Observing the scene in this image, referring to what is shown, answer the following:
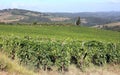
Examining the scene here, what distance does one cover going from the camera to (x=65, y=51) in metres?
18.3

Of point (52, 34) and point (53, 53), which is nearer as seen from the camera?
point (53, 53)

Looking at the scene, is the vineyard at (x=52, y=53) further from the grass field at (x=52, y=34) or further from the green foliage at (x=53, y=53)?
the grass field at (x=52, y=34)

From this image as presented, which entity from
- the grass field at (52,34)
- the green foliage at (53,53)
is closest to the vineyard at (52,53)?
the green foliage at (53,53)

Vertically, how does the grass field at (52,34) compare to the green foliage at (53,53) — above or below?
below

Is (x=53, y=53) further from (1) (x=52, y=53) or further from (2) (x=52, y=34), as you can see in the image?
(2) (x=52, y=34)

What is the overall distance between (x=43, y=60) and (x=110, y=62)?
207 inches

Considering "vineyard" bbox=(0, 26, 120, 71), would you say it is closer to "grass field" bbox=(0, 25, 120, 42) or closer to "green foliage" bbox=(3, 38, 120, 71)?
"green foliage" bbox=(3, 38, 120, 71)

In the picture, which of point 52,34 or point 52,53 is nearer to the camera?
point 52,53

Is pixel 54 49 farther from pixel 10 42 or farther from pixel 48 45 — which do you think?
pixel 10 42

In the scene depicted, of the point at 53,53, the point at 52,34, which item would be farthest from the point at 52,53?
the point at 52,34

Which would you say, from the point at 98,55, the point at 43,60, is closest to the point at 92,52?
the point at 98,55

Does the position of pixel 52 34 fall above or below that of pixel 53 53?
below

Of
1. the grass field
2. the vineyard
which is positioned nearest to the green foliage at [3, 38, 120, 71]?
the vineyard

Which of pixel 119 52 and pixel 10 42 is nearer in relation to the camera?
pixel 10 42
